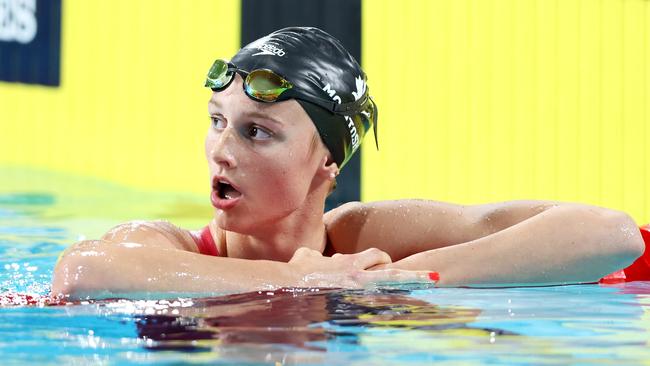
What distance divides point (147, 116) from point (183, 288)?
7.02 metres

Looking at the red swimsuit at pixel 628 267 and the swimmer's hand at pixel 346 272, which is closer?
the swimmer's hand at pixel 346 272

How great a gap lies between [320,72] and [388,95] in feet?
23.8

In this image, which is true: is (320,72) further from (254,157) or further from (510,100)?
(510,100)

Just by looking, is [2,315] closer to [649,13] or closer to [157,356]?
[157,356]

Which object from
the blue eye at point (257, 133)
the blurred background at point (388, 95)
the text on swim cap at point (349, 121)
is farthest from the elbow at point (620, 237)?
the blurred background at point (388, 95)

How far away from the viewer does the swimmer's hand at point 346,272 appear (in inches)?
117

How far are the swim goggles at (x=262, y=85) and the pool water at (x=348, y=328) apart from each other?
1.98 feet

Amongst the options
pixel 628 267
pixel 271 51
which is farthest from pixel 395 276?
pixel 628 267

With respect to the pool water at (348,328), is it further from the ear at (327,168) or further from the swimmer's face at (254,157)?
the ear at (327,168)

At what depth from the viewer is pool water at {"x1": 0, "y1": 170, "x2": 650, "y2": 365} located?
2.03m

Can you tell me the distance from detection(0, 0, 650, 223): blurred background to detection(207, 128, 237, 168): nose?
5.74 meters

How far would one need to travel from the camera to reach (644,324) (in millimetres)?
2545

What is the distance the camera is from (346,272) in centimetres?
303

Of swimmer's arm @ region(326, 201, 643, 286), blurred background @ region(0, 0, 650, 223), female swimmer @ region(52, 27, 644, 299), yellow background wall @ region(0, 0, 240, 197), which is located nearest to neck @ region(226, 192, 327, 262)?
female swimmer @ region(52, 27, 644, 299)
